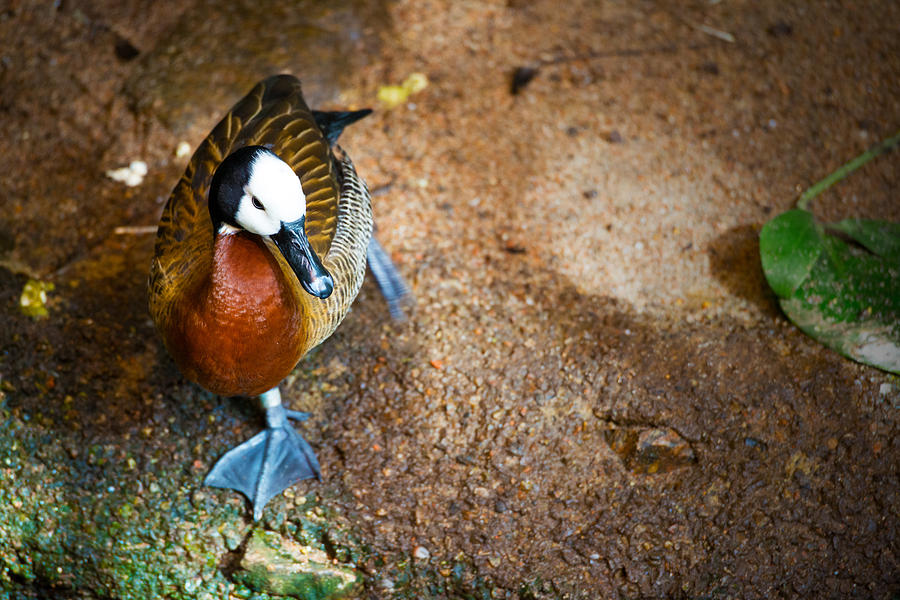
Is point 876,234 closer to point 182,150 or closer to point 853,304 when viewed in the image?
point 853,304

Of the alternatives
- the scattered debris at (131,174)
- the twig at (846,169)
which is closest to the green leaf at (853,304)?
the twig at (846,169)

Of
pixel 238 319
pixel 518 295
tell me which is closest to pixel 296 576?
pixel 238 319

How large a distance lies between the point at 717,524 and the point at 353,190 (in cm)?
159

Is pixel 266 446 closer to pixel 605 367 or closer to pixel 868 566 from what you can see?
pixel 605 367

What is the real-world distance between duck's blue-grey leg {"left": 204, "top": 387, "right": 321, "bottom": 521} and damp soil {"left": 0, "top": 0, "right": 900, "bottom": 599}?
6cm

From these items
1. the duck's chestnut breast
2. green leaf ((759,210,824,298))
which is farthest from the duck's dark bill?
green leaf ((759,210,824,298))

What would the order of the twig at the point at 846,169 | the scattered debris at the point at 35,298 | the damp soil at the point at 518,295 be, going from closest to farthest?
the damp soil at the point at 518,295, the scattered debris at the point at 35,298, the twig at the point at 846,169

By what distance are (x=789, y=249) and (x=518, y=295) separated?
3.27ft

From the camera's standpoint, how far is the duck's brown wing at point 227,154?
2.23 meters

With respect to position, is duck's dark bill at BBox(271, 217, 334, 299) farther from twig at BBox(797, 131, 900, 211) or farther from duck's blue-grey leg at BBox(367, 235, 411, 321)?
twig at BBox(797, 131, 900, 211)

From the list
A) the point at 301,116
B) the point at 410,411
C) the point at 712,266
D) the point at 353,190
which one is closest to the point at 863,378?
the point at 712,266

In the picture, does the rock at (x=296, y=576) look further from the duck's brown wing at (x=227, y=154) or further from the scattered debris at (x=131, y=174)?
the scattered debris at (x=131, y=174)

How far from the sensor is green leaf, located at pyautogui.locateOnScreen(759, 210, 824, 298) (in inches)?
109

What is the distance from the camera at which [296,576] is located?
2.31 meters
